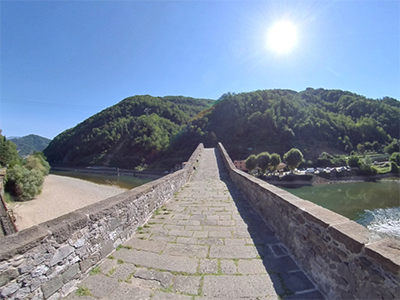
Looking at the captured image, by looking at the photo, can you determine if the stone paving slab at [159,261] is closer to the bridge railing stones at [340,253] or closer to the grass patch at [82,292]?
the grass patch at [82,292]

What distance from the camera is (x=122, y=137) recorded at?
77625 mm

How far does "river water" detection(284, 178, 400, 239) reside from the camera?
60.0 ft

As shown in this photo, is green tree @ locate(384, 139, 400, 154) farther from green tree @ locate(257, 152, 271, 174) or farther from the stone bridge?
the stone bridge

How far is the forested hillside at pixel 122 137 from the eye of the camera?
66.1 m

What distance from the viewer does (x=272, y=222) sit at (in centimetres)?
350

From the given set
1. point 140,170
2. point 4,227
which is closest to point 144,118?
point 140,170

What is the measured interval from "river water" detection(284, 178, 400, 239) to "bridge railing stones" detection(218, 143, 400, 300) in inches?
692

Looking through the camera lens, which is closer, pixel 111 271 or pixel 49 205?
pixel 111 271

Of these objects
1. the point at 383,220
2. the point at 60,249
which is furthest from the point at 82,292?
the point at 383,220

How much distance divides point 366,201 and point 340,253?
30790 mm

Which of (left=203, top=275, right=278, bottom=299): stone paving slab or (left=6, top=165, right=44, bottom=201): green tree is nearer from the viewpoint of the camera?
(left=203, top=275, right=278, bottom=299): stone paving slab

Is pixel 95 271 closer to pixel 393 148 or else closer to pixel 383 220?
pixel 383 220

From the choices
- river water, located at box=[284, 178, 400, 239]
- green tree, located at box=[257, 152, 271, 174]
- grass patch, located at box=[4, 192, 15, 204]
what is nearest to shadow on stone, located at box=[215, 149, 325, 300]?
river water, located at box=[284, 178, 400, 239]

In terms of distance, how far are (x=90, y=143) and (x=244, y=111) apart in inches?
2271
